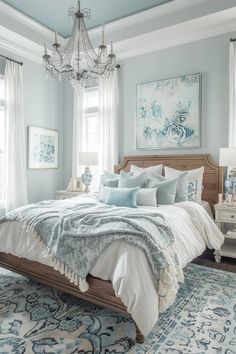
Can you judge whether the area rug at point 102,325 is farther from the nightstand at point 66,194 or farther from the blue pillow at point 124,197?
the nightstand at point 66,194

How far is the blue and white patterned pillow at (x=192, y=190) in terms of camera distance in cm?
368

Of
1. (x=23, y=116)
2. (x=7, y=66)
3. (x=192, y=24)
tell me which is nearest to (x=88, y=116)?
(x=23, y=116)

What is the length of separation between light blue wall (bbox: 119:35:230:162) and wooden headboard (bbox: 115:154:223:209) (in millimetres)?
125

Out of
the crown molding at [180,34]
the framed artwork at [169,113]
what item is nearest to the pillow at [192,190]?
the framed artwork at [169,113]

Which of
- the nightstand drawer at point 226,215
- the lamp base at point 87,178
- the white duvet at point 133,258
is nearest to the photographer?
the white duvet at point 133,258

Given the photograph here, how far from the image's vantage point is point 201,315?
7.41 ft

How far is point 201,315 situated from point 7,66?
170 inches

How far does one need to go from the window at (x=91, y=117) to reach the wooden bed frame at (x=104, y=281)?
2.63 feet

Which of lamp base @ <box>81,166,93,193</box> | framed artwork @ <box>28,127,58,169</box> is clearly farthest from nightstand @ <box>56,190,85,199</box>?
framed artwork @ <box>28,127,58,169</box>

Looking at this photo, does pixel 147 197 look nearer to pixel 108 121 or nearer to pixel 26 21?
pixel 108 121

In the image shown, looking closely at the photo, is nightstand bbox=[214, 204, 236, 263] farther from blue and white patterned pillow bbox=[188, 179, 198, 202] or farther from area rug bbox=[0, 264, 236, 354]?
area rug bbox=[0, 264, 236, 354]

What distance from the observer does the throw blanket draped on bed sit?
2.01 metres

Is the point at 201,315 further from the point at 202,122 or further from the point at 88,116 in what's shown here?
the point at 88,116

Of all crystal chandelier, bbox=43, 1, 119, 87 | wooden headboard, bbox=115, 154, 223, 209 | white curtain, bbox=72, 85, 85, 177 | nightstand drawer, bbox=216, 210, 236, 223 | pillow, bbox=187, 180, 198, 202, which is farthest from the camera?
white curtain, bbox=72, 85, 85, 177
